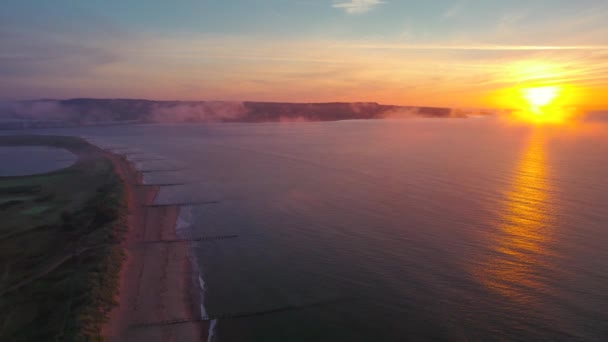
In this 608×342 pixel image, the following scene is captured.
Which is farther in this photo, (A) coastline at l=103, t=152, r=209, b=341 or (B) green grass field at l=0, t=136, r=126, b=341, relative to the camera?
(A) coastline at l=103, t=152, r=209, b=341

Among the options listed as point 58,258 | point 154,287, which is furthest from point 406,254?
point 58,258

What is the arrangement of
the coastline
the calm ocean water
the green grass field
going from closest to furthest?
the green grass field → the coastline → the calm ocean water

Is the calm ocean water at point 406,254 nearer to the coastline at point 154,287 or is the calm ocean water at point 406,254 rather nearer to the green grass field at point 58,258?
the coastline at point 154,287

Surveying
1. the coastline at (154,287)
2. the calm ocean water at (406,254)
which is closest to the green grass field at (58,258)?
the coastline at (154,287)

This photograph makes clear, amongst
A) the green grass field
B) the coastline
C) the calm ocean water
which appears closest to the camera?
the green grass field

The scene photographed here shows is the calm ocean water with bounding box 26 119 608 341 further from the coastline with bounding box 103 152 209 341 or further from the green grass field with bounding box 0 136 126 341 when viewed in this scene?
the green grass field with bounding box 0 136 126 341

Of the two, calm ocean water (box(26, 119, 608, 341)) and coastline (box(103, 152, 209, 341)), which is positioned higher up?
calm ocean water (box(26, 119, 608, 341))

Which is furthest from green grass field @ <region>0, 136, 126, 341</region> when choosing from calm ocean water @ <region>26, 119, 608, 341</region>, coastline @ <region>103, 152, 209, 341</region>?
calm ocean water @ <region>26, 119, 608, 341</region>

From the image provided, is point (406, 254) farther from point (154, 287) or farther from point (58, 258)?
point (58, 258)
